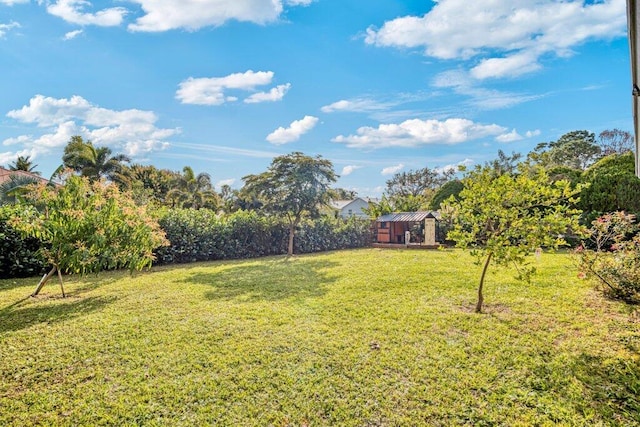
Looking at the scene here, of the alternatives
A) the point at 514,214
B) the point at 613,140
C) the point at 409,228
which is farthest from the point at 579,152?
the point at 514,214

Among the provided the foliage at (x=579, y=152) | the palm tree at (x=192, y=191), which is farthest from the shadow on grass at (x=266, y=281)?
the foliage at (x=579, y=152)

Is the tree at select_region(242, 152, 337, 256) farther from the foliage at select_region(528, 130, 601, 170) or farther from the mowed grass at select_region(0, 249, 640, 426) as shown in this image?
the foliage at select_region(528, 130, 601, 170)

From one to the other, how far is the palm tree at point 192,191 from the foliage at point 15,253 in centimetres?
1729

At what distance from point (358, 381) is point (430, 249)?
12.8 meters

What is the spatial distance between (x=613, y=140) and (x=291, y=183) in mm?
Result: 38990

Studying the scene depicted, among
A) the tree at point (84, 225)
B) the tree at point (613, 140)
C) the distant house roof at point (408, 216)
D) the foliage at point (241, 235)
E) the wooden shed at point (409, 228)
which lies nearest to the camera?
the tree at point (84, 225)

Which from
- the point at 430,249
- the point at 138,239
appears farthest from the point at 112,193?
the point at 430,249

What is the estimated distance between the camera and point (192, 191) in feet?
93.4

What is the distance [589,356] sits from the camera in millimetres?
3859

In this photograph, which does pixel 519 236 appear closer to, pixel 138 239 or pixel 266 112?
pixel 138 239

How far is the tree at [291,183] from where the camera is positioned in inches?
569

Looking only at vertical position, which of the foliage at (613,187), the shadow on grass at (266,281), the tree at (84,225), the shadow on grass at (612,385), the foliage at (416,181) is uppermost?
the foliage at (416,181)

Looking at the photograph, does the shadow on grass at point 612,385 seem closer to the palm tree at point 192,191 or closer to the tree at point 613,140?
the palm tree at point 192,191

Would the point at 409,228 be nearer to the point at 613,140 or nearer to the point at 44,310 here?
the point at 44,310
